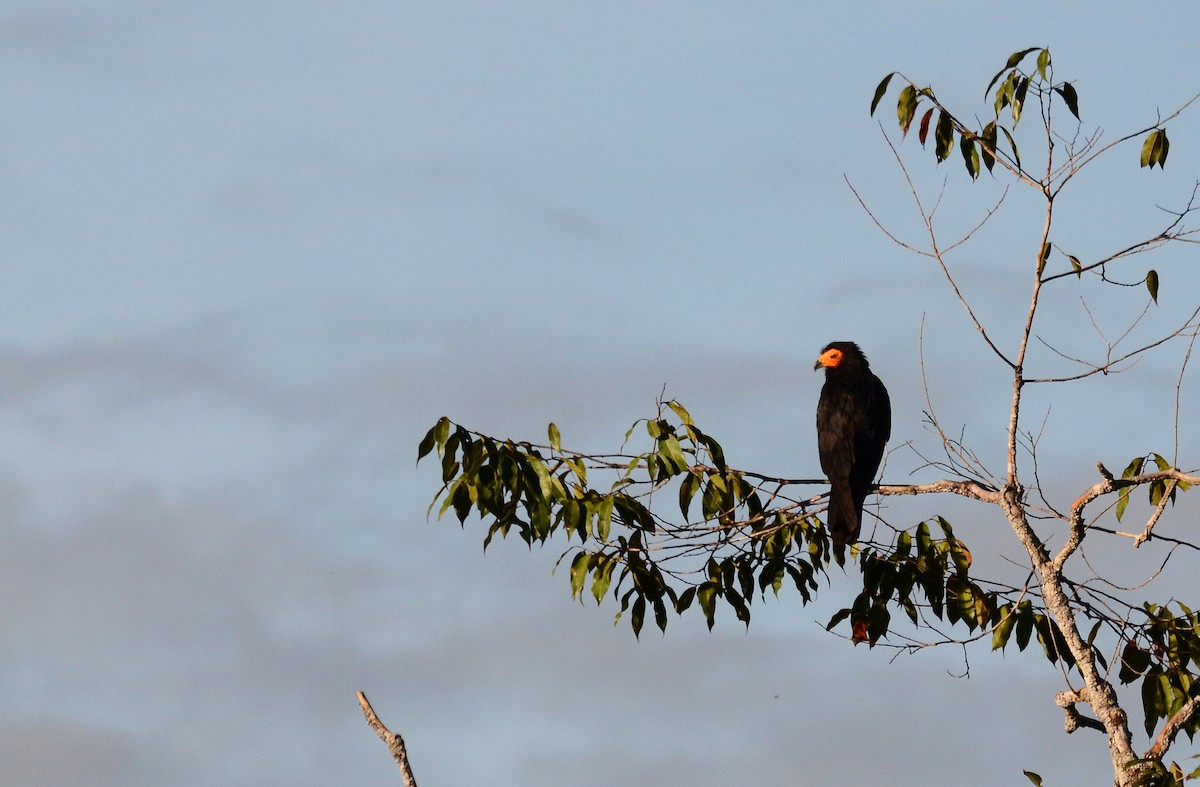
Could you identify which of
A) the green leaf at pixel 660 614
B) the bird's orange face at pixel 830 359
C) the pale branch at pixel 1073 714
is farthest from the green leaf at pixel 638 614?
the bird's orange face at pixel 830 359

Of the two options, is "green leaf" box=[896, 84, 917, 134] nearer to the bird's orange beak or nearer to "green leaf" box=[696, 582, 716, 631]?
"green leaf" box=[696, 582, 716, 631]

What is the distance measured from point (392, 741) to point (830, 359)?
24.8 ft

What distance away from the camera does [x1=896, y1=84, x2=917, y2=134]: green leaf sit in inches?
321

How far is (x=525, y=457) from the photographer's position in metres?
7.64

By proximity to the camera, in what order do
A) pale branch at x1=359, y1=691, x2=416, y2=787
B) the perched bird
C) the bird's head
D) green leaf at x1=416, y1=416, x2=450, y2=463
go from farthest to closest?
the bird's head, the perched bird, green leaf at x1=416, y1=416, x2=450, y2=463, pale branch at x1=359, y1=691, x2=416, y2=787

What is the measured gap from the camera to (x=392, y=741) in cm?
528

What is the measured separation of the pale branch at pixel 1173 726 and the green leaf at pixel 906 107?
3.51 meters

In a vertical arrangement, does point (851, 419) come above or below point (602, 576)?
above

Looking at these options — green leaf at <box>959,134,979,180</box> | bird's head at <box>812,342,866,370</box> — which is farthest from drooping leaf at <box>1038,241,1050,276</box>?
bird's head at <box>812,342,866,370</box>

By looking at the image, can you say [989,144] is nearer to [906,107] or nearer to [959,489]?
[906,107]

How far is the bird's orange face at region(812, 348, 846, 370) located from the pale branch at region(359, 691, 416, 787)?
7.44 meters

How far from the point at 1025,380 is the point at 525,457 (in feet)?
8.78

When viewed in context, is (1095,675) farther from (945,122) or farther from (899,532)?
(945,122)

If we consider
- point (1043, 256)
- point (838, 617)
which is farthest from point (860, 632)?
point (1043, 256)
